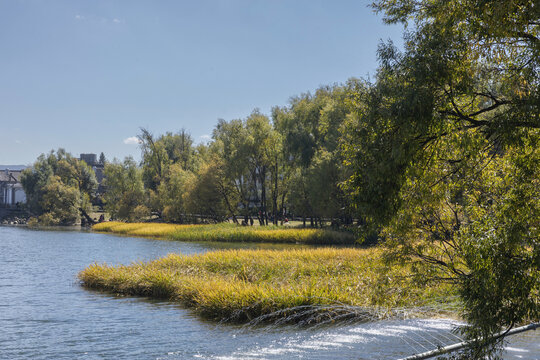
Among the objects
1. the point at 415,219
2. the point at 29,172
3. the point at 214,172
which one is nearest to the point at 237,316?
the point at 415,219

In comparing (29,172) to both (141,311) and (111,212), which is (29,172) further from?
(141,311)

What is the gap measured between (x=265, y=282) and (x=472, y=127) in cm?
1102

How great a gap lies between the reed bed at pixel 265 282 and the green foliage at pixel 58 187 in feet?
196

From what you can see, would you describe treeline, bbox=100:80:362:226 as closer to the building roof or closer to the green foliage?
the green foliage

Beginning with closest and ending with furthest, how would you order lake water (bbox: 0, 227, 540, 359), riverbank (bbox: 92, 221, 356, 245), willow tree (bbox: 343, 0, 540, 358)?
willow tree (bbox: 343, 0, 540, 358), lake water (bbox: 0, 227, 540, 359), riverbank (bbox: 92, 221, 356, 245)

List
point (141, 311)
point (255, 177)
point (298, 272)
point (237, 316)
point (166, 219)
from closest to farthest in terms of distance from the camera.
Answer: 1. point (237, 316)
2. point (141, 311)
3. point (298, 272)
4. point (255, 177)
5. point (166, 219)

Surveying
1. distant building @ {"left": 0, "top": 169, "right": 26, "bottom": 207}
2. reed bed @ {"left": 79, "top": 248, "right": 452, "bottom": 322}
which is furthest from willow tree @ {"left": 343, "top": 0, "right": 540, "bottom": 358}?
distant building @ {"left": 0, "top": 169, "right": 26, "bottom": 207}

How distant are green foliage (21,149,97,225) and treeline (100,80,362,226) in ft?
17.6

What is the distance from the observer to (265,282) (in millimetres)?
18562

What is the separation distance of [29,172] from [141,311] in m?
80.4

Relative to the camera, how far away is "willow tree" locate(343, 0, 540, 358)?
8.43m

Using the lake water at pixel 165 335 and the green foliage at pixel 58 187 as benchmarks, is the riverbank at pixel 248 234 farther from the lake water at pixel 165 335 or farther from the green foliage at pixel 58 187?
the lake water at pixel 165 335

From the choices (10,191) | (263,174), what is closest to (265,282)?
(263,174)

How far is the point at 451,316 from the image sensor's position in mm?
16031
